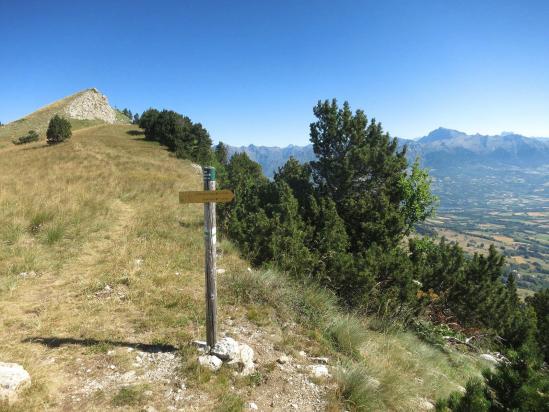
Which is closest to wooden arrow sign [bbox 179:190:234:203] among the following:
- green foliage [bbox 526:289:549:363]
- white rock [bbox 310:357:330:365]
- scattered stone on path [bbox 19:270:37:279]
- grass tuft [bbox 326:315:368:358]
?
→ white rock [bbox 310:357:330:365]

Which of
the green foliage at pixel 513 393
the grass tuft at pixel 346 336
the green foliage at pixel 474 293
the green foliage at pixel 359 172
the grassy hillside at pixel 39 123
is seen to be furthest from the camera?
the grassy hillside at pixel 39 123

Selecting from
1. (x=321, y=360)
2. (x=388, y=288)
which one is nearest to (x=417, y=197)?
(x=388, y=288)

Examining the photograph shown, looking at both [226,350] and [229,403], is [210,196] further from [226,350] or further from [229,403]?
[229,403]

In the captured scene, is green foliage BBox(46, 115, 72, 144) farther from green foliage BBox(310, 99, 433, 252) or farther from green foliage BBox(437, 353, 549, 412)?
green foliage BBox(437, 353, 549, 412)

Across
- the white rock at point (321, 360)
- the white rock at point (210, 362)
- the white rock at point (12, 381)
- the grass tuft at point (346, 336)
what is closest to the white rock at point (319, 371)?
the white rock at point (321, 360)

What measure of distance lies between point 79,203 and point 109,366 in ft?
36.2

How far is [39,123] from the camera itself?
5609 centimetres

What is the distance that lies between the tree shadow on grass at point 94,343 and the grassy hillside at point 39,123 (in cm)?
4984

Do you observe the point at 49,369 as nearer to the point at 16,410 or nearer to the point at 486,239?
the point at 16,410

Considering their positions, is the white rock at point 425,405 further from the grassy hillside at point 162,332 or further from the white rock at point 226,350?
the white rock at point 226,350

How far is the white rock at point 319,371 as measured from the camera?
5.02 m

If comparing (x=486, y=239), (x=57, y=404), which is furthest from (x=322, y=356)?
(x=486, y=239)

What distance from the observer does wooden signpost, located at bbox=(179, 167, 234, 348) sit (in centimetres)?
477

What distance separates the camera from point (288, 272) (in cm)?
947
